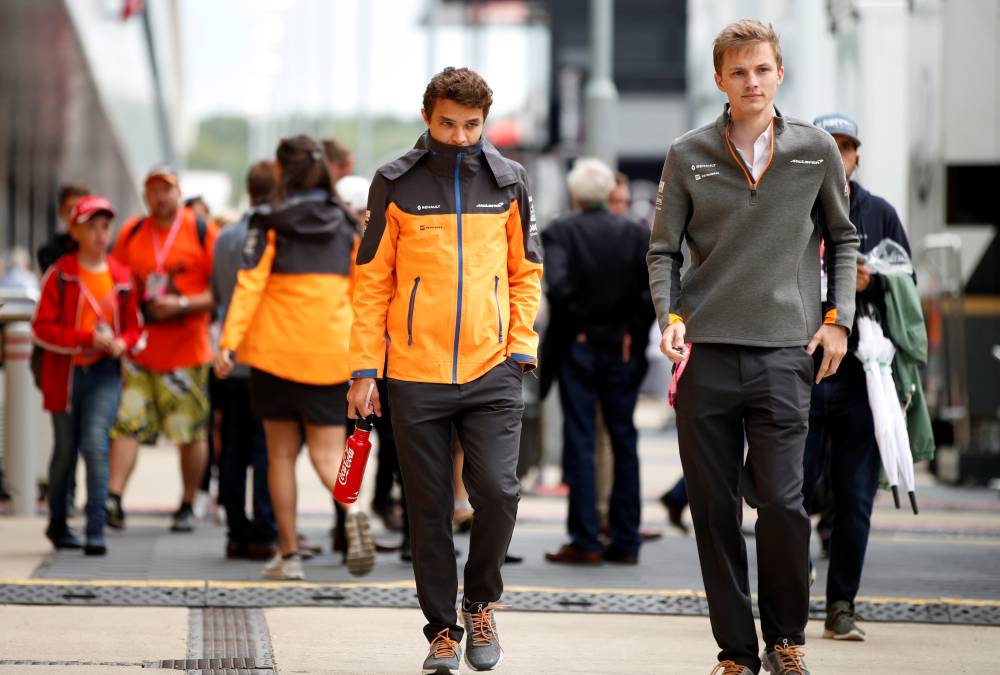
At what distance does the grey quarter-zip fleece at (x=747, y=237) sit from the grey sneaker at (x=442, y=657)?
3.96 ft

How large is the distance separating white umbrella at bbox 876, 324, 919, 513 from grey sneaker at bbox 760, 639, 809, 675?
1362 mm

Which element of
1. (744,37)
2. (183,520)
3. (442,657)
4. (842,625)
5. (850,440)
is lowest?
(183,520)

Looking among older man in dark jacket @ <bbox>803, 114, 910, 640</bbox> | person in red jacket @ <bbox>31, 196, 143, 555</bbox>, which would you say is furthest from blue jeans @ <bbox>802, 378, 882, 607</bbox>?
person in red jacket @ <bbox>31, 196, 143, 555</bbox>

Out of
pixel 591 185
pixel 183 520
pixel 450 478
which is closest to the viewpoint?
pixel 450 478

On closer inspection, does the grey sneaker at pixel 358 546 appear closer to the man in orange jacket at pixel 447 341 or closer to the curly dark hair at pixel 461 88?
the man in orange jacket at pixel 447 341

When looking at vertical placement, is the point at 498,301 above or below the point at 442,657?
above

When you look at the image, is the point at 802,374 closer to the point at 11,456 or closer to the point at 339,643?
the point at 339,643

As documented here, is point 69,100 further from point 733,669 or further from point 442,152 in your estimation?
point 733,669

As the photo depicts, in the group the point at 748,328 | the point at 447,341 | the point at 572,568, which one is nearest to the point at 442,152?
the point at 447,341

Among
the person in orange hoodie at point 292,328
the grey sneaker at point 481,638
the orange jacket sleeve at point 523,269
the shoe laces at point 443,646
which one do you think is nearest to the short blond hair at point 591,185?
the person in orange hoodie at point 292,328

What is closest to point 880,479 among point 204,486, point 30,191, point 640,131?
point 204,486

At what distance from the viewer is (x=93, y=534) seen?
864cm

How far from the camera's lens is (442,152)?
5613 mm

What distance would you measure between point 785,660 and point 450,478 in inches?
47.6
